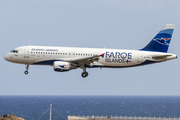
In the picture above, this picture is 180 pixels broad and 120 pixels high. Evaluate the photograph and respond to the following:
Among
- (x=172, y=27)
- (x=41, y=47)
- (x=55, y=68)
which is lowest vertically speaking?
(x=55, y=68)

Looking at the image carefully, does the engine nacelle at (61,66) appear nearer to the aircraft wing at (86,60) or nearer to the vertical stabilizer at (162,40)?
the aircraft wing at (86,60)

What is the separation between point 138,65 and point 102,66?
6.88 m

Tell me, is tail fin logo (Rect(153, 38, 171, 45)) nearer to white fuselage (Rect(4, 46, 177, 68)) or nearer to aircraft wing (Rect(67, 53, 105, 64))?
white fuselage (Rect(4, 46, 177, 68))

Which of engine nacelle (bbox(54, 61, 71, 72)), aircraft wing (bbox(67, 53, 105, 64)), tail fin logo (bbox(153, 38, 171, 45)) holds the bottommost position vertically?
engine nacelle (bbox(54, 61, 71, 72))

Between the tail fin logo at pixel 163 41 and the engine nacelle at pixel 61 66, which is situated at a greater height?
the tail fin logo at pixel 163 41

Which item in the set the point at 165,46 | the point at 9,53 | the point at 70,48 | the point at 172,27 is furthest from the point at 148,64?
the point at 9,53

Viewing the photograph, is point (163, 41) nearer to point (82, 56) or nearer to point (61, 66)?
point (82, 56)

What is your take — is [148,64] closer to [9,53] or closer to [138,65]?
[138,65]

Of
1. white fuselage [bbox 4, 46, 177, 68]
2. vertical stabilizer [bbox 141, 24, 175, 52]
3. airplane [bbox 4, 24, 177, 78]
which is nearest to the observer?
airplane [bbox 4, 24, 177, 78]

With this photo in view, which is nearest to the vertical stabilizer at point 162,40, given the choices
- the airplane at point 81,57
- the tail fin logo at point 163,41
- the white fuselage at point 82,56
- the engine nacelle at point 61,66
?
the tail fin logo at point 163,41

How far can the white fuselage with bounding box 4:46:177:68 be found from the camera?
169 feet

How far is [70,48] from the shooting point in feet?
172

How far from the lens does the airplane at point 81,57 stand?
51.0 metres

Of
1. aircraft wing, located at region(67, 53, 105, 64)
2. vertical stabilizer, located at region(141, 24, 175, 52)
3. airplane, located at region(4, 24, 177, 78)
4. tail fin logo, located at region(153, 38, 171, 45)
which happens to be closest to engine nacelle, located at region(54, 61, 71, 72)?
airplane, located at region(4, 24, 177, 78)
